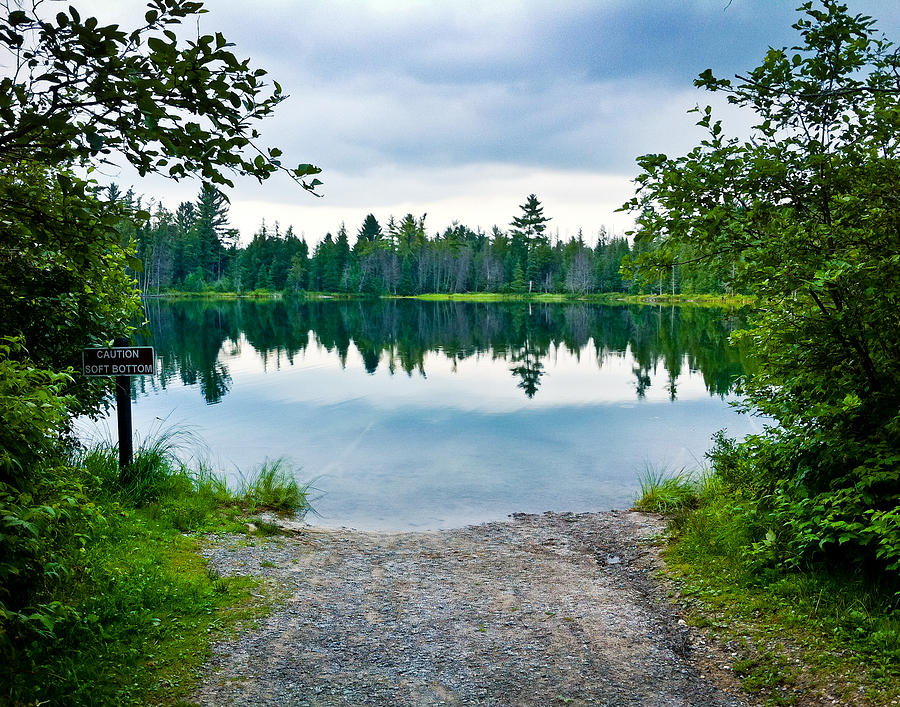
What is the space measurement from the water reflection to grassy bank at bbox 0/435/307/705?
1588cm

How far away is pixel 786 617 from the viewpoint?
5.33 meters

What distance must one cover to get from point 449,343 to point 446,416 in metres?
25.1

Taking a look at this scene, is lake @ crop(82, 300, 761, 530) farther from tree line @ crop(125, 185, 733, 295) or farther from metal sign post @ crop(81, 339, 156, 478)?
tree line @ crop(125, 185, 733, 295)

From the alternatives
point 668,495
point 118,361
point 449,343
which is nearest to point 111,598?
point 118,361

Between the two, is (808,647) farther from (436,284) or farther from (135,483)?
(436,284)

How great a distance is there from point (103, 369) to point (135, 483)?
65.0 inches

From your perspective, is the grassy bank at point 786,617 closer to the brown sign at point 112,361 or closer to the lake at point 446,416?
the lake at point 446,416

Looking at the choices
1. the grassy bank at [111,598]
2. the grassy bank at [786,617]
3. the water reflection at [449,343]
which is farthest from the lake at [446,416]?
the grassy bank at [111,598]

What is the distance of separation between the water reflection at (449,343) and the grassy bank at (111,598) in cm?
1588

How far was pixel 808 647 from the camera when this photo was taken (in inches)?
192

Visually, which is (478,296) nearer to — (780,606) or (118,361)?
(118,361)

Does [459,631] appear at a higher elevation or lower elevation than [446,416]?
higher

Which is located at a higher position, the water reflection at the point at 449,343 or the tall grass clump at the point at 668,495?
the water reflection at the point at 449,343

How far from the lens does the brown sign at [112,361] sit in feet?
25.7
